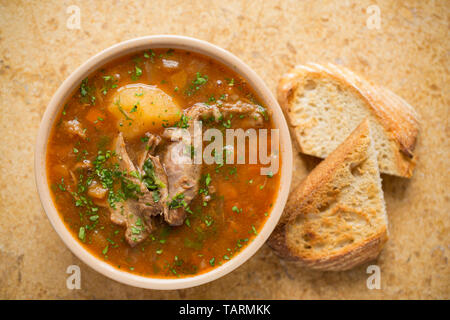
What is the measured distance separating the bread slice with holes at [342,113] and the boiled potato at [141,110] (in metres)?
1.06

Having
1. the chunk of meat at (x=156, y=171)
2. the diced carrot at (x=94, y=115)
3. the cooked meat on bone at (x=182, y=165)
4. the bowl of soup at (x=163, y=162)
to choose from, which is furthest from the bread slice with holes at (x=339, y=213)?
the diced carrot at (x=94, y=115)

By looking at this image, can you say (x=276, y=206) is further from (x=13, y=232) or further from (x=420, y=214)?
(x=13, y=232)

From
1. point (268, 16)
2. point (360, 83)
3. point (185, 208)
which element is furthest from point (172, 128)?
point (360, 83)

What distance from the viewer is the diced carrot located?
2.57 metres

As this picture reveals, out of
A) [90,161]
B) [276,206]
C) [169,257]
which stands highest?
[90,161]

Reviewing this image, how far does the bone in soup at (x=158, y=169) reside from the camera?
2.56 meters

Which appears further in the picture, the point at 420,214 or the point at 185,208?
the point at 420,214

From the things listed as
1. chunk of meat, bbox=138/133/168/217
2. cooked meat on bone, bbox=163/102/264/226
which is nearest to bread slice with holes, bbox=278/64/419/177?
cooked meat on bone, bbox=163/102/264/226

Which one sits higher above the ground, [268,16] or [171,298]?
[268,16]

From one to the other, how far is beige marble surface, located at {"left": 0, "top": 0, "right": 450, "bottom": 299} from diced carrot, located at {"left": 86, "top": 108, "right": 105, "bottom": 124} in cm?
80

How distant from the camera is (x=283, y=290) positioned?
3291mm

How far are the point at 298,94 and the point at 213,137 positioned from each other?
984 mm

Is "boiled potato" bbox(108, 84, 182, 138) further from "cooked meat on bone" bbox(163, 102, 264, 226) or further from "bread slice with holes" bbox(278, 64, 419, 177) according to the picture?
"bread slice with holes" bbox(278, 64, 419, 177)

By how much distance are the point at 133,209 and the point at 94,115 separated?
0.65 m
